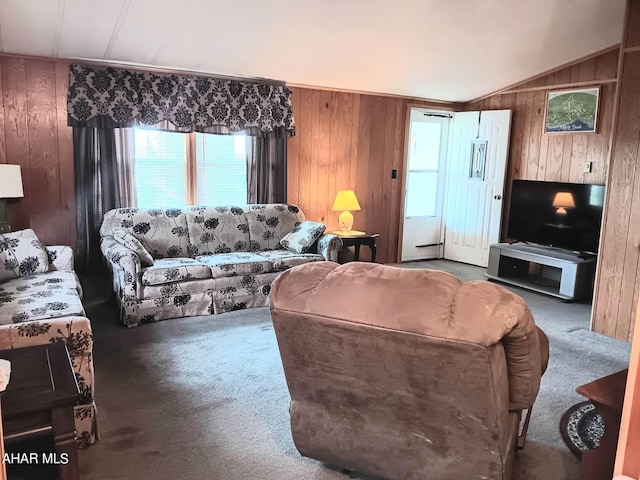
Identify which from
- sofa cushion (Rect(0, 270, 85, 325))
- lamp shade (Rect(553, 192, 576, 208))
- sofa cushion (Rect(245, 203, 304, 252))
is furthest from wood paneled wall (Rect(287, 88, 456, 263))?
sofa cushion (Rect(0, 270, 85, 325))

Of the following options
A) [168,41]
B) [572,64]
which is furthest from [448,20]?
[168,41]

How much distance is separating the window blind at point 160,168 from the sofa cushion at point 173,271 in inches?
33.0

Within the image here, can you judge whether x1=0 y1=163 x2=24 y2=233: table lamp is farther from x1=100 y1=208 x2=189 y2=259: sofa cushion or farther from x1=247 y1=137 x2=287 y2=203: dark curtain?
x1=247 y1=137 x2=287 y2=203: dark curtain

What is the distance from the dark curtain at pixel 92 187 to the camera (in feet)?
14.8

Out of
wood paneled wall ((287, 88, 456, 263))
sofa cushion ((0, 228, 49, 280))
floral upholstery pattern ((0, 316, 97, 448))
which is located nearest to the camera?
floral upholstery pattern ((0, 316, 97, 448))

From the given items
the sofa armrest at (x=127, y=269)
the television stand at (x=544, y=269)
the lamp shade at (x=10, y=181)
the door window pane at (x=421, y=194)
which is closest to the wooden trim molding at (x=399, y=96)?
the door window pane at (x=421, y=194)

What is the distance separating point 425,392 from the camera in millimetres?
1755

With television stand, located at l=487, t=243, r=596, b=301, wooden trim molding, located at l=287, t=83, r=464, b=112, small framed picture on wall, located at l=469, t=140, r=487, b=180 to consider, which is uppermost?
wooden trim molding, located at l=287, t=83, r=464, b=112

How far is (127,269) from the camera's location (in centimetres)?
398

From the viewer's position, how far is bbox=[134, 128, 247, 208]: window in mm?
4891

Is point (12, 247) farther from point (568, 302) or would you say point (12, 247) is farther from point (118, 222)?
point (568, 302)

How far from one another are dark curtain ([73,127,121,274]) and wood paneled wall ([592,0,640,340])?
412cm

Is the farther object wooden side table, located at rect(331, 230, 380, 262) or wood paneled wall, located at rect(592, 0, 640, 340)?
wooden side table, located at rect(331, 230, 380, 262)

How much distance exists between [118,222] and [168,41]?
157 centimetres
